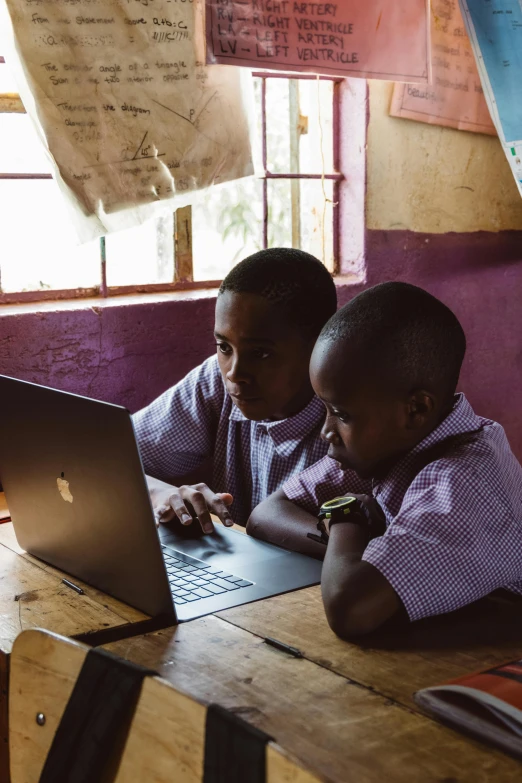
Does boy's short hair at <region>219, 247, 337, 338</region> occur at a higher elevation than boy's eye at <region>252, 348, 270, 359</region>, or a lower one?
higher

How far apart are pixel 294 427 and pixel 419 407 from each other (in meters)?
0.55

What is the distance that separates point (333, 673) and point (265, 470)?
3.11 ft

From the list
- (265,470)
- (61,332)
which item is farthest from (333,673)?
(61,332)

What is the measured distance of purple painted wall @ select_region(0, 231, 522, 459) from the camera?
7.52 ft

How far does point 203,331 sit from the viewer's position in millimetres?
2561

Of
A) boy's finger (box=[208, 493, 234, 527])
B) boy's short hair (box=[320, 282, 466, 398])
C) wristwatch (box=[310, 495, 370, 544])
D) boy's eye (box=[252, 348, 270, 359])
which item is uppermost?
boy's short hair (box=[320, 282, 466, 398])

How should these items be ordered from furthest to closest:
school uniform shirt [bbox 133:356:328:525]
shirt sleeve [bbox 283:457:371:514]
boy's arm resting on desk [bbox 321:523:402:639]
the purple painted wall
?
the purple painted wall → school uniform shirt [bbox 133:356:328:525] → shirt sleeve [bbox 283:457:371:514] → boy's arm resting on desk [bbox 321:523:402:639]

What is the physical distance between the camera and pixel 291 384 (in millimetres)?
1880

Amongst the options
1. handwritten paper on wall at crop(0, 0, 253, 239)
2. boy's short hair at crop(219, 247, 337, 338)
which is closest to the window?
handwritten paper on wall at crop(0, 0, 253, 239)

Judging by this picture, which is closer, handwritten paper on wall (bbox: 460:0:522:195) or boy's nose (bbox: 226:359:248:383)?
boy's nose (bbox: 226:359:248:383)

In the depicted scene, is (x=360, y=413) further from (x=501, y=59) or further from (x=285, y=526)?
(x=501, y=59)

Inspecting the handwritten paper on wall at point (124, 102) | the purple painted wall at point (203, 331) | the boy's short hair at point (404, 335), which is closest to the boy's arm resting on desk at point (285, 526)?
the boy's short hair at point (404, 335)

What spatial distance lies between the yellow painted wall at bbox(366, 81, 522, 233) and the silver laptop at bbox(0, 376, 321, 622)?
156cm

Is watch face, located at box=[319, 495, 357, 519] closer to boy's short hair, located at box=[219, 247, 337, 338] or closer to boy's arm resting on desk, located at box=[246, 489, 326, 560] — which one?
boy's arm resting on desk, located at box=[246, 489, 326, 560]
